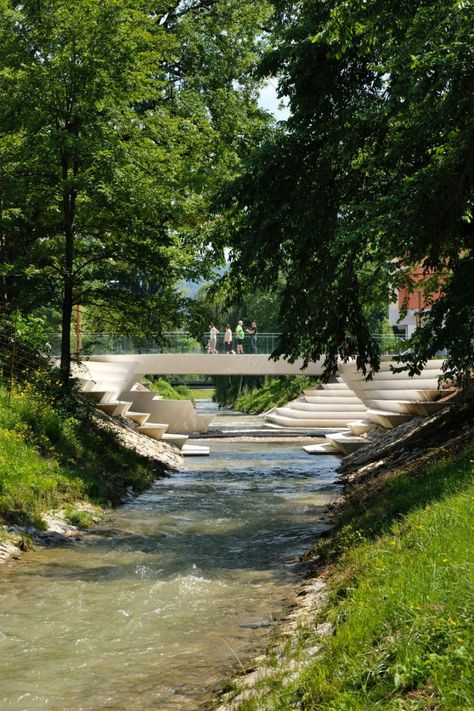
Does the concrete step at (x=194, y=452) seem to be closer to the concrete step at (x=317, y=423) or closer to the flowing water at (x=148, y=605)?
the concrete step at (x=317, y=423)

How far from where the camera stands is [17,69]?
19297 mm

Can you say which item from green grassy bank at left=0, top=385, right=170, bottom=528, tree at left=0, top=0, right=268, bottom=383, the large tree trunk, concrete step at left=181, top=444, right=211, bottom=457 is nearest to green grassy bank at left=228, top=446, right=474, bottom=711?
green grassy bank at left=0, top=385, right=170, bottom=528

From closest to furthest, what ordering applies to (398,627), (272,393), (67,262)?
(398,627)
(67,262)
(272,393)

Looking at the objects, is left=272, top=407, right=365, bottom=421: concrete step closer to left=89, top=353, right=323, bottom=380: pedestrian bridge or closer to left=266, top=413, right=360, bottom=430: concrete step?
left=266, top=413, right=360, bottom=430: concrete step

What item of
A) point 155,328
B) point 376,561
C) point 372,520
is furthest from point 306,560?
point 155,328

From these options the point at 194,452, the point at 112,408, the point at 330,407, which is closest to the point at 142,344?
the point at 194,452

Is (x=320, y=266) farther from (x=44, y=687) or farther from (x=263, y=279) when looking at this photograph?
(x=44, y=687)

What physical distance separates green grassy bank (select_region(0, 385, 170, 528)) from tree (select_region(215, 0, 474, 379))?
4.92 m

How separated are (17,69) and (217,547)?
12.1 m

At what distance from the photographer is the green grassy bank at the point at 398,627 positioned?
194 inches

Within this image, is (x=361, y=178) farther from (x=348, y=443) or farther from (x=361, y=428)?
(x=361, y=428)

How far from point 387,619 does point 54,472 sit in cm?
1093

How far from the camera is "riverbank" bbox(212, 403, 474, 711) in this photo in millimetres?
4984

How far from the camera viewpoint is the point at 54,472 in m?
16.0
